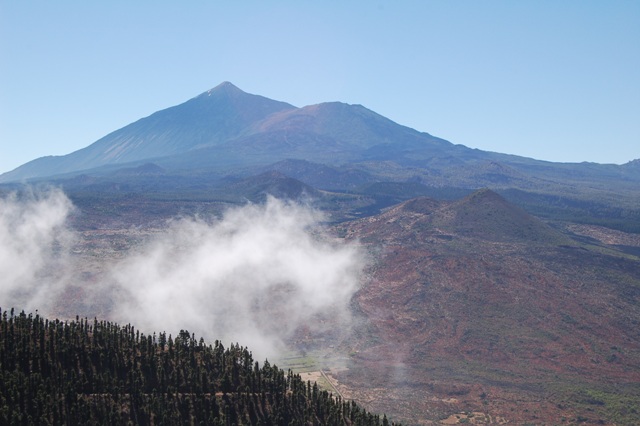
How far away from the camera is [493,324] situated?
100750 millimetres

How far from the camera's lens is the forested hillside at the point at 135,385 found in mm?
41312

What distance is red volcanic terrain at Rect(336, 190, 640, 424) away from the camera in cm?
7525

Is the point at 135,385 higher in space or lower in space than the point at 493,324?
higher

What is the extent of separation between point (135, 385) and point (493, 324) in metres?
69.2

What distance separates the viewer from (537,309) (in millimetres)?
105250

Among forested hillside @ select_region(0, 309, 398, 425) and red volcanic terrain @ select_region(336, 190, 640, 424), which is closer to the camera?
forested hillside @ select_region(0, 309, 398, 425)

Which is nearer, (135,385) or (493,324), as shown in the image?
(135,385)

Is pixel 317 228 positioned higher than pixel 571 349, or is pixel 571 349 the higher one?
pixel 317 228

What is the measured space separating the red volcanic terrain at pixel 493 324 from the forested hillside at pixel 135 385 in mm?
24579

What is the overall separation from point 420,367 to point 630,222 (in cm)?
12886

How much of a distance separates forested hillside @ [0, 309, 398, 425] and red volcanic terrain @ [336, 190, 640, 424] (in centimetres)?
2458

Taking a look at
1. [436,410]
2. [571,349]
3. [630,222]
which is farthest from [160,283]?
[630,222]

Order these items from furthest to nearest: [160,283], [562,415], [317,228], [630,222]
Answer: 1. [630,222]
2. [317,228]
3. [160,283]
4. [562,415]

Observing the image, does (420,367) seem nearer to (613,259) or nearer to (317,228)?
(613,259)
